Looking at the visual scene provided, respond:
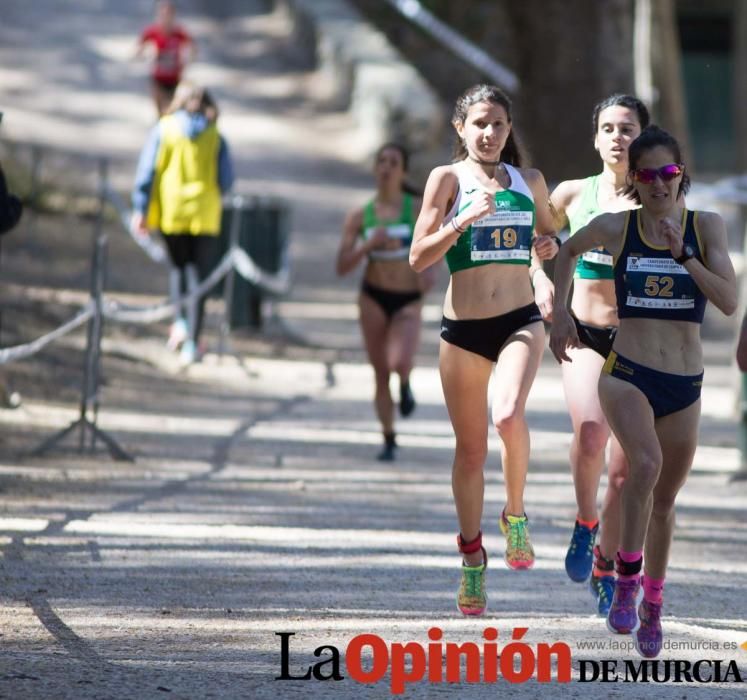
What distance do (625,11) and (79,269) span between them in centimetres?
691

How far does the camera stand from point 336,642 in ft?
22.7

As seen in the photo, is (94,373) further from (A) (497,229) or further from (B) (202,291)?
(A) (497,229)

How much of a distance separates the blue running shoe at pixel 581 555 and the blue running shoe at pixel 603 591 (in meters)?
0.08

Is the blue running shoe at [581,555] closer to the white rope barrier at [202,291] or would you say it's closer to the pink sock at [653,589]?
the pink sock at [653,589]

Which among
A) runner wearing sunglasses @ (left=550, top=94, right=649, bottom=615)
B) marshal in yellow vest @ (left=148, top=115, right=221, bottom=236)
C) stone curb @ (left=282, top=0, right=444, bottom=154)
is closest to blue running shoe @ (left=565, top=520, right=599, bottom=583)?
runner wearing sunglasses @ (left=550, top=94, right=649, bottom=615)

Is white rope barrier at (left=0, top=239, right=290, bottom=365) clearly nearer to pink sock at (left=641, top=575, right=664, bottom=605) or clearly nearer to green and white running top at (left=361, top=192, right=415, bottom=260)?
green and white running top at (left=361, top=192, right=415, bottom=260)

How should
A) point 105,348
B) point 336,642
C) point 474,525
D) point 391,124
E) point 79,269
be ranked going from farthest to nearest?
point 391,124 < point 79,269 < point 105,348 < point 474,525 < point 336,642

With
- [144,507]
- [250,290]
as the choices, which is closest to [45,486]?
[144,507]

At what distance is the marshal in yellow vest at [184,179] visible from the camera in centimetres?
1472

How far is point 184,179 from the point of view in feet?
48.4

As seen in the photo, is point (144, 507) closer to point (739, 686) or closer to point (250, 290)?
point (739, 686)

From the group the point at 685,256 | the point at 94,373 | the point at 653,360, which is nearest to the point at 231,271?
the point at 94,373

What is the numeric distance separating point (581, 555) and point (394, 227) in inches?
176

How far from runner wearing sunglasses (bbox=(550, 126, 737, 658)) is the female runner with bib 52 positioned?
2.24ft
